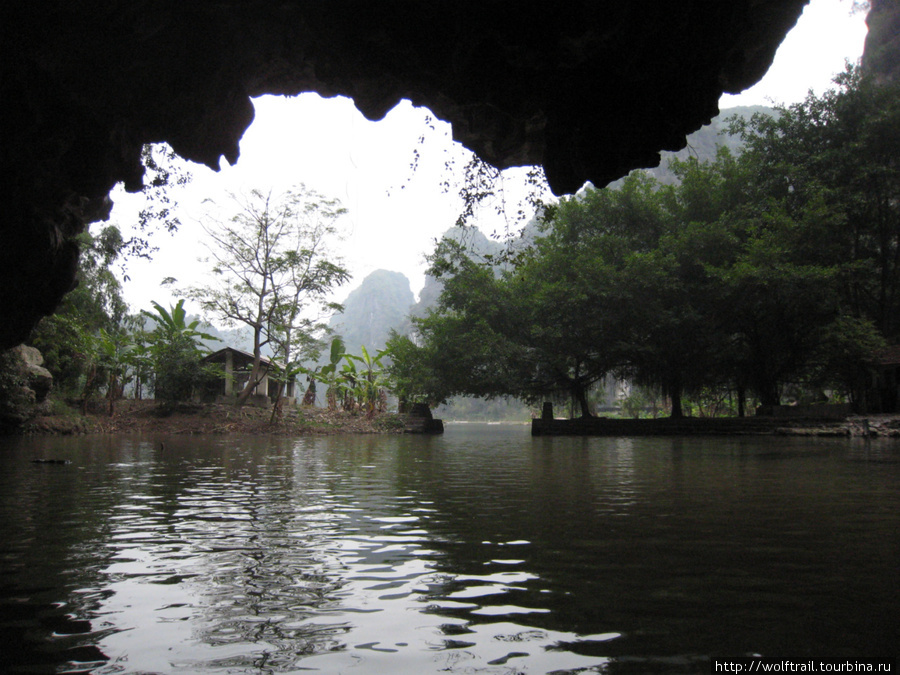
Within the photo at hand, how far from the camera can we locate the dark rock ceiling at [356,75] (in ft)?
20.9

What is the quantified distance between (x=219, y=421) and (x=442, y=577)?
1076 inches

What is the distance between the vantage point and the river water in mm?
2613

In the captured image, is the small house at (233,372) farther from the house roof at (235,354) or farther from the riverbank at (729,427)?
the riverbank at (729,427)

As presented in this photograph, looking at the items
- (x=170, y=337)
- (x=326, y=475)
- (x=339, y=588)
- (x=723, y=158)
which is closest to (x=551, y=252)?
(x=723, y=158)

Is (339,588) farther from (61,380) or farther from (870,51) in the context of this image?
(870,51)

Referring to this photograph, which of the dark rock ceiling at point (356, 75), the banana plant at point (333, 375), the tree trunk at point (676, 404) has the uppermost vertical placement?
the dark rock ceiling at point (356, 75)

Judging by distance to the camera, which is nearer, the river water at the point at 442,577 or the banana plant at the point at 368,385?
the river water at the point at 442,577

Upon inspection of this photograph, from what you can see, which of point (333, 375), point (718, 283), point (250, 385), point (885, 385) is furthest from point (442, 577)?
point (885, 385)

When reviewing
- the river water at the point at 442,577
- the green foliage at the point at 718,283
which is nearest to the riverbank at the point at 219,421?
the green foliage at the point at 718,283

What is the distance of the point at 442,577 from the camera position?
152 inches

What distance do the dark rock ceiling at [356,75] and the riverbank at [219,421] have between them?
18.0m

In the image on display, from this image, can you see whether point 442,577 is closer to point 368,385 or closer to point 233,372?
point 368,385

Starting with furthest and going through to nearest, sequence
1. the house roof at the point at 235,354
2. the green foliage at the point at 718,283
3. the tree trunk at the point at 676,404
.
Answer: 1. the house roof at the point at 235,354
2. the tree trunk at the point at 676,404
3. the green foliage at the point at 718,283

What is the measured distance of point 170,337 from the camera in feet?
100
